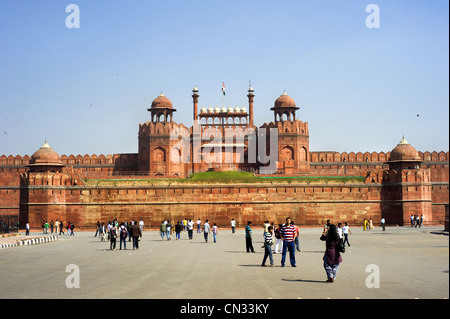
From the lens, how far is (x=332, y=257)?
11133 mm

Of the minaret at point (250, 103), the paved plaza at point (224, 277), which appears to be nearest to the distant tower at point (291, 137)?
the minaret at point (250, 103)

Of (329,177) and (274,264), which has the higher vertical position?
(329,177)

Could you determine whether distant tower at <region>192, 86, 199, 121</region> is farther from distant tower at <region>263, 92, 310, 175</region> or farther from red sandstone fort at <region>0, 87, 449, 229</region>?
red sandstone fort at <region>0, 87, 449, 229</region>

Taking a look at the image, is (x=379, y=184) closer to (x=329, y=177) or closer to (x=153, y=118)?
(x=329, y=177)

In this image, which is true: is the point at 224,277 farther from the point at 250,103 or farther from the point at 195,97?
the point at 195,97

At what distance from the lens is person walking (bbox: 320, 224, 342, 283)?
11.0 meters

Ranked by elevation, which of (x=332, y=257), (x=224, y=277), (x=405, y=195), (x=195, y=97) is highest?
(x=195, y=97)

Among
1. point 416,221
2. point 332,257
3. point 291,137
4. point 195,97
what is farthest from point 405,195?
point 332,257

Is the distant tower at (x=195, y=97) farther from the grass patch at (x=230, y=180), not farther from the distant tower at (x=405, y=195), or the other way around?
the distant tower at (x=405, y=195)

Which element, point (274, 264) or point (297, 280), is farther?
point (274, 264)

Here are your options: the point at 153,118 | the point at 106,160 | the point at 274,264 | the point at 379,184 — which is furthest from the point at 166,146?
the point at 274,264
